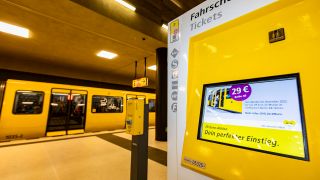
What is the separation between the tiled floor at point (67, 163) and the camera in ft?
9.04

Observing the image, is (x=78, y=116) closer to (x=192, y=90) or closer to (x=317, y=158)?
(x=192, y=90)

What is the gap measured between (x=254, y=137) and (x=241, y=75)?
1.13 ft

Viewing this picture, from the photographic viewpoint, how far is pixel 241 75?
0.94 m

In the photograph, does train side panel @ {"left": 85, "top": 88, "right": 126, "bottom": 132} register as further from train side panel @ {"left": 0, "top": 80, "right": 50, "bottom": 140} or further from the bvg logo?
the bvg logo

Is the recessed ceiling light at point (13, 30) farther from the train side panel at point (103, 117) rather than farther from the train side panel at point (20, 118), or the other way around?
the train side panel at point (103, 117)

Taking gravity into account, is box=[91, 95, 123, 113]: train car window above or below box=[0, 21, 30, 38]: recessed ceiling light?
below

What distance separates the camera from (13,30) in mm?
4102

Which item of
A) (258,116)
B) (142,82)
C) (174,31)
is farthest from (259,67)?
(142,82)

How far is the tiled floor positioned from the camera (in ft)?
9.04

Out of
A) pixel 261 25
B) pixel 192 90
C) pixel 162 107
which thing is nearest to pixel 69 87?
pixel 162 107

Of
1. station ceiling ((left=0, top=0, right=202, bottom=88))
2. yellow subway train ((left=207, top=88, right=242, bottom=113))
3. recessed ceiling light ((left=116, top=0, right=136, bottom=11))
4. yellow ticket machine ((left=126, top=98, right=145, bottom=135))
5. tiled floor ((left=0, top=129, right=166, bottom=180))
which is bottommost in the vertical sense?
tiled floor ((left=0, top=129, right=166, bottom=180))

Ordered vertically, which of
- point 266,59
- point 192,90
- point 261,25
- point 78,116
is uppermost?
point 261,25

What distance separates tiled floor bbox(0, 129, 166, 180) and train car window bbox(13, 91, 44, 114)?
1.19 m

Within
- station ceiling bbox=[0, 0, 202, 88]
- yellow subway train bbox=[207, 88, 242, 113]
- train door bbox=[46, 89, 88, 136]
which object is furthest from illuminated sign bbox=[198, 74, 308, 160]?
train door bbox=[46, 89, 88, 136]
